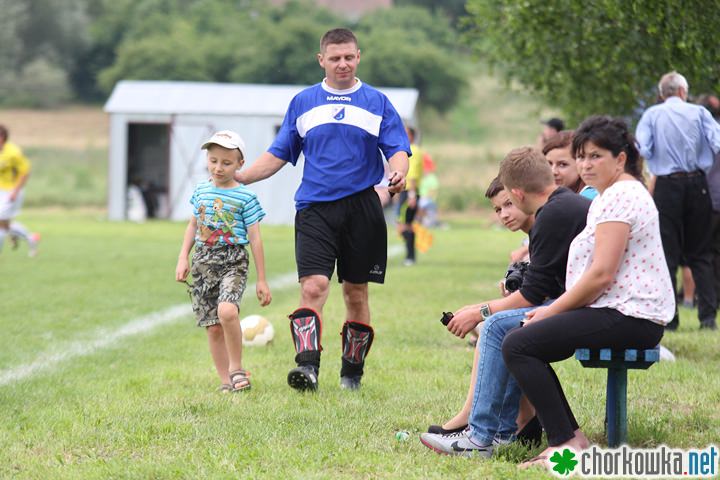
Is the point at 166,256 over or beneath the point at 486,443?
beneath

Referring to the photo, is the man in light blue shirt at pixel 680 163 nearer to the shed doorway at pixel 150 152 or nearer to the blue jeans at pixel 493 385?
the blue jeans at pixel 493 385

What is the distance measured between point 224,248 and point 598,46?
758 cm

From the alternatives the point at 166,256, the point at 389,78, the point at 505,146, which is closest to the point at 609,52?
the point at 166,256

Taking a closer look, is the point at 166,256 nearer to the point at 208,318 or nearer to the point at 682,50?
the point at 682,50

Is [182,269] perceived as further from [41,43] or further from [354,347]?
[41,43]

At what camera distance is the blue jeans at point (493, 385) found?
519 cm

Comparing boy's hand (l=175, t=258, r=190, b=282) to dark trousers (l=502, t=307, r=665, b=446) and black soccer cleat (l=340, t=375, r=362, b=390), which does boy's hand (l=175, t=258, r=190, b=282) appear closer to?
black soccer cleat (l=340, t=375, r=362, b=390)

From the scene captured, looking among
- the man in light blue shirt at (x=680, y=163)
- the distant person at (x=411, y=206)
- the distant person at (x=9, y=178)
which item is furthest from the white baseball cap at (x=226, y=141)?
the distant person at (x=9, y=178)

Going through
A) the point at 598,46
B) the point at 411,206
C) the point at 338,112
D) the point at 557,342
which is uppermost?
the point at 598,46

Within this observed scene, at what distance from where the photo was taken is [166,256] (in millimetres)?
19250

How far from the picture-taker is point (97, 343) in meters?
9.48

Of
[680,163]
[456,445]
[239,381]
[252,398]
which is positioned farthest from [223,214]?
[680,163]

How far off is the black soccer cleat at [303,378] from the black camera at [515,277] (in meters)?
1.67

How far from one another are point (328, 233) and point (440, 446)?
81.6 inches
